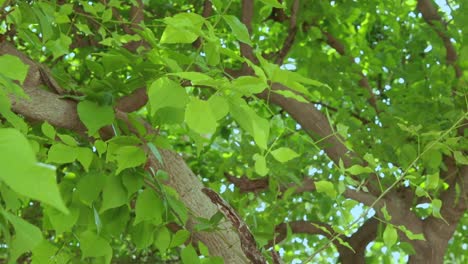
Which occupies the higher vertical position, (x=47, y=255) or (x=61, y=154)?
(x=61, y=154)

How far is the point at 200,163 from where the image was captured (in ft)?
11.2

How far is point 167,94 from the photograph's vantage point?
1020 millimetres

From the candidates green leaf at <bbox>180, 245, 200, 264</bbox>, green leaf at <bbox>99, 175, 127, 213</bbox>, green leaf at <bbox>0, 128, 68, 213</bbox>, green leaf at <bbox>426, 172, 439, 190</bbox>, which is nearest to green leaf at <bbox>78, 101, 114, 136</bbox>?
A: green leaf at <bbox>99, 175, 127, 213</bbox>

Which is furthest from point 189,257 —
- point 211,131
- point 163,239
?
point 211,131

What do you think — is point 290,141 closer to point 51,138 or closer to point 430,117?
point 430,117

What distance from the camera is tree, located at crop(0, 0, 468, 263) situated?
3.36ft

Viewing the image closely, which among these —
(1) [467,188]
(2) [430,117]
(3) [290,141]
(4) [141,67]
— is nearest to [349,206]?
(4) [141,67]

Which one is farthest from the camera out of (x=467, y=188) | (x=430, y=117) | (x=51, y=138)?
(x=467, y=188)

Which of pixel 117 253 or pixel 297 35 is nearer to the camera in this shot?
pixel 297 35

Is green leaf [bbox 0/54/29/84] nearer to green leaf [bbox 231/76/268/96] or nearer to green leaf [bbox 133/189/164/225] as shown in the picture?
green leaf [bbox 231/76/268/96]

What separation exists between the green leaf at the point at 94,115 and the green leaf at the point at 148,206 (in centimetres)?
16

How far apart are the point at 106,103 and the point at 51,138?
0.15m

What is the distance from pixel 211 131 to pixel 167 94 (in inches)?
6.4

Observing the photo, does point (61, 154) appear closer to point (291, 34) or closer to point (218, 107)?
point (218, 107)
